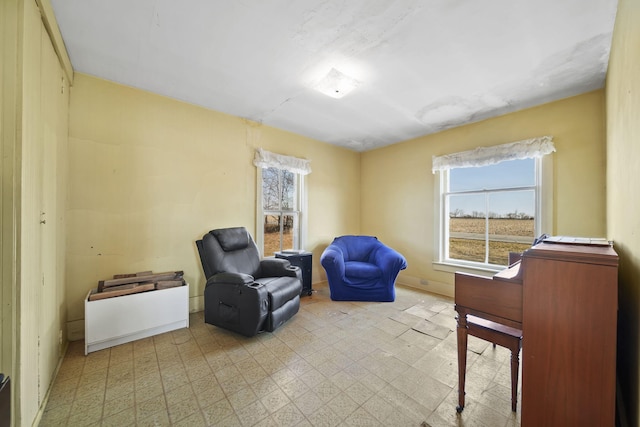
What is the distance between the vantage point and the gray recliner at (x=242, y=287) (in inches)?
87.8

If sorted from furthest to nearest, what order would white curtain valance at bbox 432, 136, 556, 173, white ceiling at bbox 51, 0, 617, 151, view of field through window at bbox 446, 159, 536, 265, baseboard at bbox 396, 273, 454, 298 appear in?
baseboard at bbox 396, 273, 454, 298 → view of field through window at bbox 446, 159, 536, 265 → white curtain valance at bbox 432, 136, 556, 173 → white ceiling at bbox 51, 0, 617, 151

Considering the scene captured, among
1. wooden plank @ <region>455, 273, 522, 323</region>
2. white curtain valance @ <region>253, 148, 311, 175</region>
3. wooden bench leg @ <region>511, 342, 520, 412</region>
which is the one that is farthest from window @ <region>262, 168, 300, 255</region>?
wooden bench leg @ <region>511, 342, 520, 412</region>

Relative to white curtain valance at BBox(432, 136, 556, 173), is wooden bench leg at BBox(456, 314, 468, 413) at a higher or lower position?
lower

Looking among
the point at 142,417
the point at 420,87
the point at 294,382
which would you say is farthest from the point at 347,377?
the point at 420,87

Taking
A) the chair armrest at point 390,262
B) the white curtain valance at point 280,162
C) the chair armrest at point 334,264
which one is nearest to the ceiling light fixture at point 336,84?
the white curtain valance at point 280,162

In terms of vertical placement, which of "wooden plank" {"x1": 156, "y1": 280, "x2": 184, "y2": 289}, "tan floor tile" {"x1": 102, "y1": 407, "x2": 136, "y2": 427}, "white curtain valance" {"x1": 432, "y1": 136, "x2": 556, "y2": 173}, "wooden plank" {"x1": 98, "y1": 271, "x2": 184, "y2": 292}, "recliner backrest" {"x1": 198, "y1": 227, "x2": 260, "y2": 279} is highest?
"white curtain valance" {"x1": 432, "y1": 136, "x2": 556, "y2": 173}

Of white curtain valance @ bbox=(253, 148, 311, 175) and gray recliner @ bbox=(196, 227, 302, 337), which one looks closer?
gray recliner @ bbox=(196, 227, 302, 337)

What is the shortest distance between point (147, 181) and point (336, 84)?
2.25 metres

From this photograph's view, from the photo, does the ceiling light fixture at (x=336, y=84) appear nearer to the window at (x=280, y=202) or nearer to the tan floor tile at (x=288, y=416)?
the window at (x=280, y=202)

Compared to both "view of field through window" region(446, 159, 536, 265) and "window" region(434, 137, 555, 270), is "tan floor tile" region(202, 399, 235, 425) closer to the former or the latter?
"window" region(434, 137, 555, 270)

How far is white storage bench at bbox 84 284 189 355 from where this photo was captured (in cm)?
203

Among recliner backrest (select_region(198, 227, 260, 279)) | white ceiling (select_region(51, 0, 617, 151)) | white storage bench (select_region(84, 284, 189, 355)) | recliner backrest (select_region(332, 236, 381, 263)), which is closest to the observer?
white ceiling (select_region(51, 0, 617, 151))

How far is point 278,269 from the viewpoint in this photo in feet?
9.48

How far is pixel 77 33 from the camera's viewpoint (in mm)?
1805
